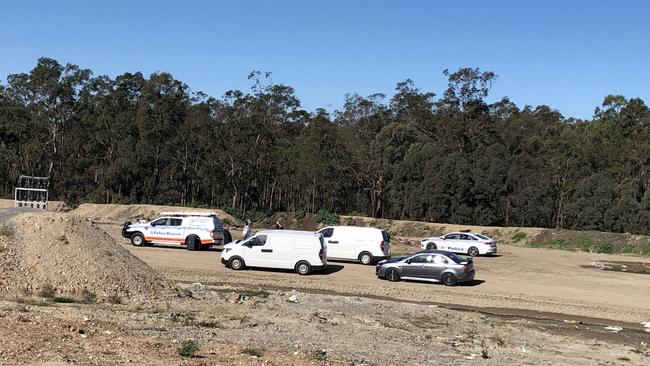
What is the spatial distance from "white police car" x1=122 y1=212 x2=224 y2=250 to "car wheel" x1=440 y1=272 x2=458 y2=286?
12.9m

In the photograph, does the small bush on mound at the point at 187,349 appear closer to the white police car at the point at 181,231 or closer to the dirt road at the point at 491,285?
the dirt road at the point at 491,285

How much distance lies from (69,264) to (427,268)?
44.6 feet

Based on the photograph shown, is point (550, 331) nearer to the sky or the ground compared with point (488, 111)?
nearer to the ground

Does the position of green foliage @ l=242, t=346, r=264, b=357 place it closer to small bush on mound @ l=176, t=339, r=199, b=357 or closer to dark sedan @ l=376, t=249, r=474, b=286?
small bush on mound @ l=176, t=339, r=199, b=357

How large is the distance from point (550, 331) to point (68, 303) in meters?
11.9

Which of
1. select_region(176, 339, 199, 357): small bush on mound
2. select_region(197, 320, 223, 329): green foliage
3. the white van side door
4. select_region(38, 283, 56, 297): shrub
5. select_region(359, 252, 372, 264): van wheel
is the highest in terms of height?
the white van side door

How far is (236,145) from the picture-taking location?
7606cm

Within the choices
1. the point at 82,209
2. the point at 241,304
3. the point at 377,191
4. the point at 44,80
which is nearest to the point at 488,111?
the point at 377,191

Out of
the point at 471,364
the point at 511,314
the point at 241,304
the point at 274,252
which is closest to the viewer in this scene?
the point at 471,364

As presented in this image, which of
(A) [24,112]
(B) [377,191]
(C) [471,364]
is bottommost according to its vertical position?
(C) [471,364]

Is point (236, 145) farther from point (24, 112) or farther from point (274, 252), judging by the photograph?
point (274, 252)

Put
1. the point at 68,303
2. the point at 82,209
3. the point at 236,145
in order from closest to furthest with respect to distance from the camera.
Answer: the point at 68,303, the point at 82,209, the point at 236,145

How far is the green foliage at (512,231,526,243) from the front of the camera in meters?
51.9

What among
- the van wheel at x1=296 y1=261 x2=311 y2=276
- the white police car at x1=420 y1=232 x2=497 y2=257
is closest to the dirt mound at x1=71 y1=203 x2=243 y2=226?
the white police car at x1=420 y1=232 x2=497 y2=257
